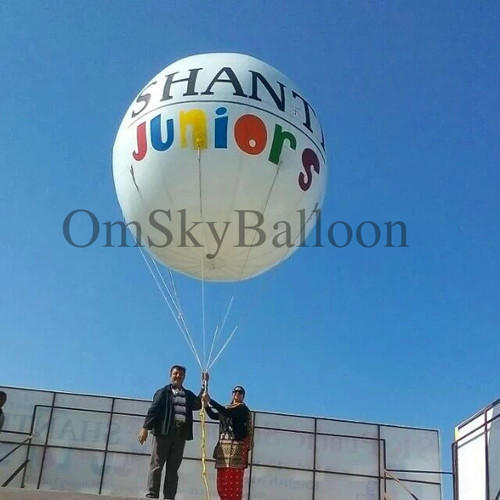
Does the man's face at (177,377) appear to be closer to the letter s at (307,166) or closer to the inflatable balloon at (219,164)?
the inflatable balloon at (219,164)

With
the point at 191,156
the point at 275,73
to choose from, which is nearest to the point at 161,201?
the point at 191,156

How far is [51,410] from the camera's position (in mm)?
11094

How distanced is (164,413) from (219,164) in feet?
8.18

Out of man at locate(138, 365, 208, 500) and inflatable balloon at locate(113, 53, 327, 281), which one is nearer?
man at locate(138, 365, 208, 500)

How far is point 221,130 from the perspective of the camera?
6777 millimetres

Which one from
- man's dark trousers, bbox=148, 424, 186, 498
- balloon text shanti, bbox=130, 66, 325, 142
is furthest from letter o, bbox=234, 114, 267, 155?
man's dark trousers, bbox=148, 424, 186, 498

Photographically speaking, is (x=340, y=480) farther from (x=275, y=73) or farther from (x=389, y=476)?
(x=275, y=73)

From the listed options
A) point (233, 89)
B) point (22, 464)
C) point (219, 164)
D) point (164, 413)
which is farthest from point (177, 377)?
point (22, 464)

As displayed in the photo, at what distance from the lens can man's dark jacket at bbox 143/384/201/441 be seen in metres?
6.41

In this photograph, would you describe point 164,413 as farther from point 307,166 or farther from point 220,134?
point 307,166

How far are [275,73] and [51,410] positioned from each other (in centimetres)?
681

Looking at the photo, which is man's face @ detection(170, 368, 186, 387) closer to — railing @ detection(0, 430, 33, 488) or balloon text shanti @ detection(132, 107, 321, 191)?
balloon text shanti @ detection(132, 107, 321, 191)

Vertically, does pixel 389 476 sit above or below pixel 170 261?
below

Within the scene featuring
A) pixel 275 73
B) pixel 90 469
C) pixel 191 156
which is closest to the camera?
pixel 191 156
